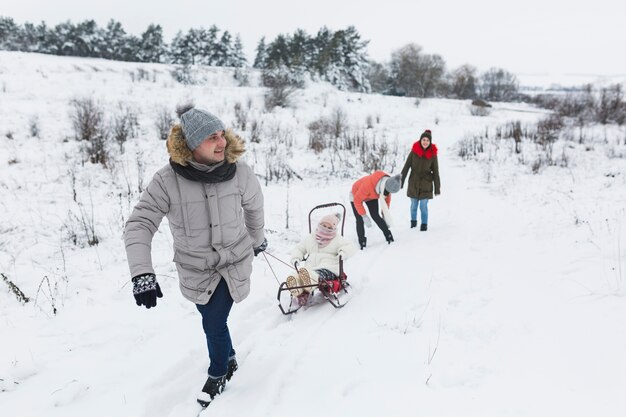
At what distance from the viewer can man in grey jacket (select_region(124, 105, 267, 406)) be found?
231cm

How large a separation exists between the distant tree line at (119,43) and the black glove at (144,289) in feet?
147

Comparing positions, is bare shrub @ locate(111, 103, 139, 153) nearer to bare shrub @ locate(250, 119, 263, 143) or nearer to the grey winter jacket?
bare shrub @ locate(250, 119, 263, 143)

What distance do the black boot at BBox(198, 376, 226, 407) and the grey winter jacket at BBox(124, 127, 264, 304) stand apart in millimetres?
775

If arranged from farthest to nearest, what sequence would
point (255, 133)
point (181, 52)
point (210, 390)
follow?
point (181, 52)
point (255, 133)
point (210, 390)

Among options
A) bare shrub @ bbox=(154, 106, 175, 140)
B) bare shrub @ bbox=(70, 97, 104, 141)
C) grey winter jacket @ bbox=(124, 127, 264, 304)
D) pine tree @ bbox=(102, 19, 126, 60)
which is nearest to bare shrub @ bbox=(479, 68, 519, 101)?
pine tree @ bbox=(102, 19, 126, 60)

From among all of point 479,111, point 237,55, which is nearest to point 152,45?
point 237,55

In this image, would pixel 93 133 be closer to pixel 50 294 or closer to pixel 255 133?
pixel 255 133

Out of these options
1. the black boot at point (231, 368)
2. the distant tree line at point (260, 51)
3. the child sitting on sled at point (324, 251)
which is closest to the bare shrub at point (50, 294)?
the black boot at point (231, 368)

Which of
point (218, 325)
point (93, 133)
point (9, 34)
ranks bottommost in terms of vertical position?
point (218, 325)

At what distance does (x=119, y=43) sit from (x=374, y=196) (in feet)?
163

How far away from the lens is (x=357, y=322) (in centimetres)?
386

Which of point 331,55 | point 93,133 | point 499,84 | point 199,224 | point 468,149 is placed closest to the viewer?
point 199,224

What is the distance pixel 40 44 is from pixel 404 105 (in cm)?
4142

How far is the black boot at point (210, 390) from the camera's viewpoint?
284 centimetres
